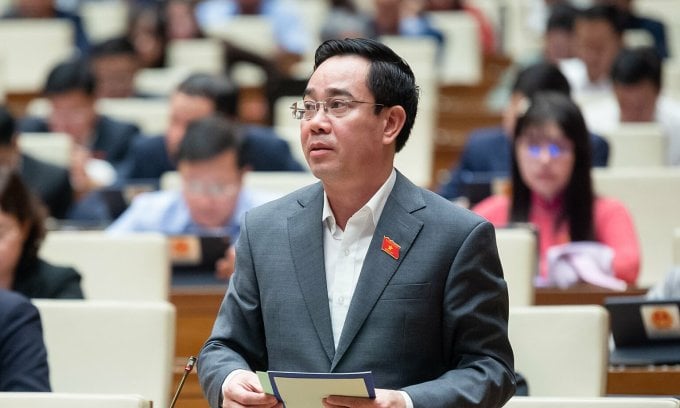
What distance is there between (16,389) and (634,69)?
11.4 ft

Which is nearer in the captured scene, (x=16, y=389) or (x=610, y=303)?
(x=16, y=389)

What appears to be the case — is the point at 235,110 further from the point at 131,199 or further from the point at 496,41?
the point at 496,41

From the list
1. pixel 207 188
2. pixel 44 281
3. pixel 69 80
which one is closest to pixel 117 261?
pixel 44 281

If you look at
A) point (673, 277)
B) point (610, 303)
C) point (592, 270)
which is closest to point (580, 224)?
point (592, 270)

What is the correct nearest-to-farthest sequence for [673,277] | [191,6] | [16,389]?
1. [16,389]
2. [673,277]
3. [191,6]

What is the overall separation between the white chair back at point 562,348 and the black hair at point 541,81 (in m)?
2.09

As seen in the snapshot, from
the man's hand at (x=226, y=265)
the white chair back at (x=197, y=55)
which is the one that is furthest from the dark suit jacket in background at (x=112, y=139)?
the man's hand at (x=226, y=265)

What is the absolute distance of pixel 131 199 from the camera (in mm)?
4660

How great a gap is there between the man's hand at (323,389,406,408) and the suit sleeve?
50 millimetres

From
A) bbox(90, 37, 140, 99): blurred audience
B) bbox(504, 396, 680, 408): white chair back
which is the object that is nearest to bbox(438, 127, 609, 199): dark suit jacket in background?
bbox(90, 37, 140, 99): blurred audience

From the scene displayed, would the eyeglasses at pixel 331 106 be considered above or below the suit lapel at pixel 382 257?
above

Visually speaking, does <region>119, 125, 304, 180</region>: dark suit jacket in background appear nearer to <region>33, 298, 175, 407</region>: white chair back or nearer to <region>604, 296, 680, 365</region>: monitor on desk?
<region>33, 298, 175, 407</region>: white chair back

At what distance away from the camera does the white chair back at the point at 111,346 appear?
3006mm

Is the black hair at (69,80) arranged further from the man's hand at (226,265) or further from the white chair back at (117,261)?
the man's hand at (226,265)
